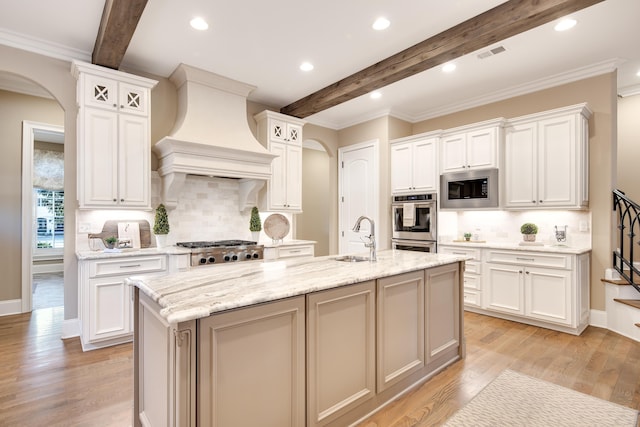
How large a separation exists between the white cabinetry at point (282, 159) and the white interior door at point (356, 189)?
1164mm

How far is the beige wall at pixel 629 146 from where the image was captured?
4.35 metres

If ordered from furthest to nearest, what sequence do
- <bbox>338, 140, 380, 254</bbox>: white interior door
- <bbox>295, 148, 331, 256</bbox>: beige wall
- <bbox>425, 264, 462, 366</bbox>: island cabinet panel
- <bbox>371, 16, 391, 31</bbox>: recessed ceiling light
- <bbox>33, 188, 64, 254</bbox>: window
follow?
<bbox>295, 148, 331, 256</bbox>: beige wall → <bbox>33, 188, 64, 254</bbox>: window → <bbox>338, 140, 380, 254</bbox>: white interior door → <bbox>371, 16, 391, 31</bbox>: recessed ceiling light → <bbox>425, 264, 462, 366</bbox>: island cabinet panel

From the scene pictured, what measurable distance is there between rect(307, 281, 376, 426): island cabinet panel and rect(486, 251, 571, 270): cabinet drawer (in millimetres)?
2615

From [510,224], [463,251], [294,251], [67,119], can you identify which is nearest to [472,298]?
[463,251]

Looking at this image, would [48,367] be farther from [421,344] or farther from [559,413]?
[559,413]

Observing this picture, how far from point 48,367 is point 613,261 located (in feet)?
18.2

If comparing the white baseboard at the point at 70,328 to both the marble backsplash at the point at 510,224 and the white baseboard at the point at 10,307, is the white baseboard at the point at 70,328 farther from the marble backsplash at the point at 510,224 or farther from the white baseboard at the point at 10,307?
the marble backsplash at the point at 510,224

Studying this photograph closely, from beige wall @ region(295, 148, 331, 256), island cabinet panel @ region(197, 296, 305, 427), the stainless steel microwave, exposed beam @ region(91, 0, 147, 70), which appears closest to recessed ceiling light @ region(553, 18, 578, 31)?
the stainless steel microwave

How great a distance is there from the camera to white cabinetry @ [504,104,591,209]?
3.62 metres

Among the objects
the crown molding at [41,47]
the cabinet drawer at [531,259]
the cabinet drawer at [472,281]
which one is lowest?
the cabinet drawer at [472,281]

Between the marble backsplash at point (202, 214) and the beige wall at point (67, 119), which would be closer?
the beige wall at point (67, 119)

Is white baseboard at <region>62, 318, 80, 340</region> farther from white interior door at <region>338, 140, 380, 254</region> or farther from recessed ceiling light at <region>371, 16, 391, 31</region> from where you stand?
recessed ceiling light at <region>371, 16, 391, 31</region>

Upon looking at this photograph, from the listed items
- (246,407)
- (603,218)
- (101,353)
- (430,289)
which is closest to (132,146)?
(101,353)

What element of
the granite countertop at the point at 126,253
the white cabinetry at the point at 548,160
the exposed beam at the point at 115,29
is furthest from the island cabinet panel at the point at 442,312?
the exposed beam at the point at 115,29
